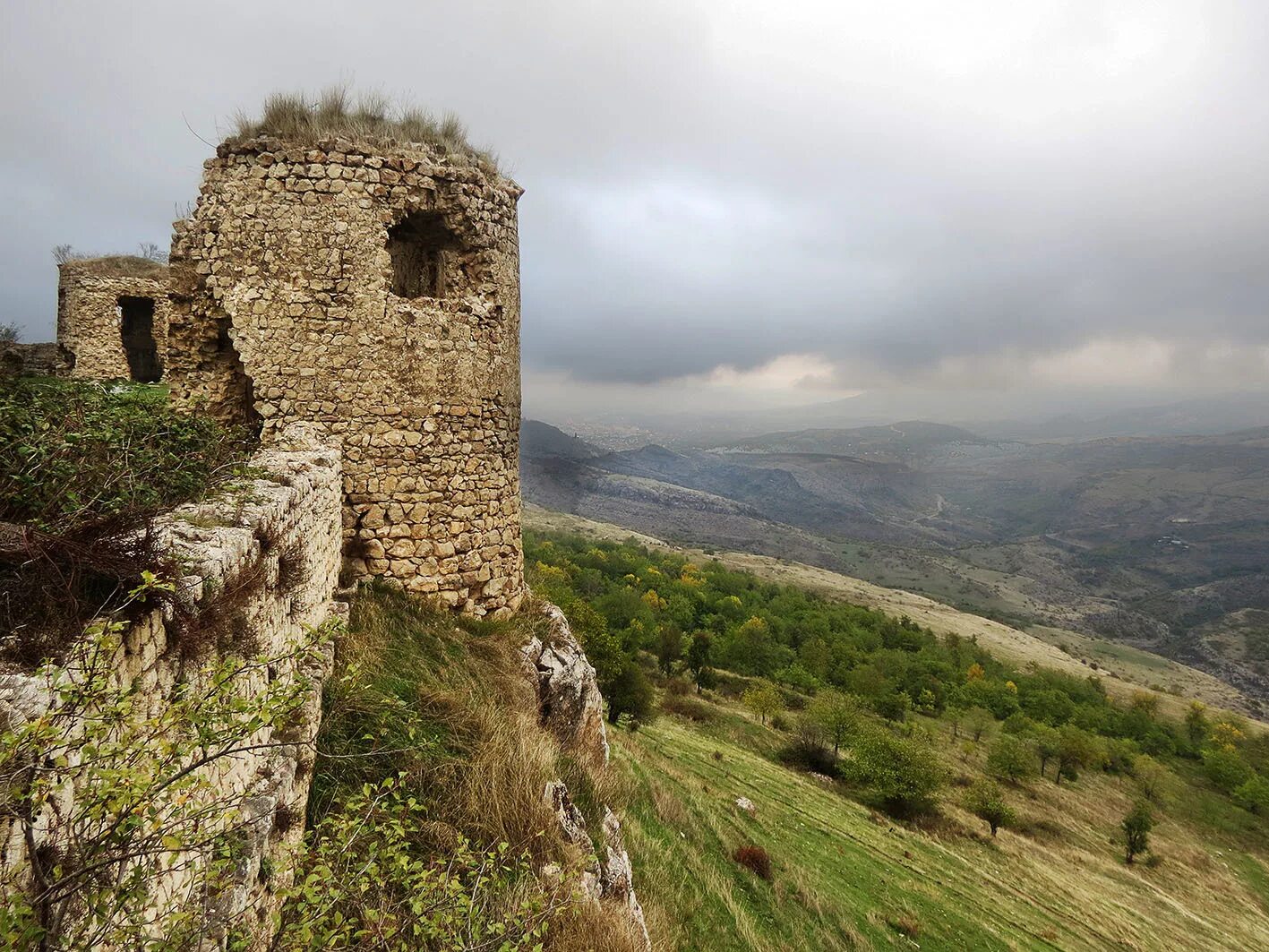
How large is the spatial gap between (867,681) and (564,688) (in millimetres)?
61956

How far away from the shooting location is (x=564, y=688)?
27.7ft

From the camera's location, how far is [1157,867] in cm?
3725

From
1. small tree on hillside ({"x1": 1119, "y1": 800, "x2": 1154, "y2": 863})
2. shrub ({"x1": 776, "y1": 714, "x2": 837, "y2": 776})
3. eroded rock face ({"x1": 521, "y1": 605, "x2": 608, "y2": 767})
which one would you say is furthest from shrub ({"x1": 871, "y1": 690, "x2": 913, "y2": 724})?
eroded rock face ({"x1": 521, "y1": 605, "x2": 608, "y2": 767})

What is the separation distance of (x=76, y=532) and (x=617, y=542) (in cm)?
13575

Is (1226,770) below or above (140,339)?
below

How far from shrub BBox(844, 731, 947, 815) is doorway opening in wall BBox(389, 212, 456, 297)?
35609mm

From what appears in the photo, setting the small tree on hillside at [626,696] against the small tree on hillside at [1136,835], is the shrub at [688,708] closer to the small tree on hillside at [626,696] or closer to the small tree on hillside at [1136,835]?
the small tree on hillside at [626,696]

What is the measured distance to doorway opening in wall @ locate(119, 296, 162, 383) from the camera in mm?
16859

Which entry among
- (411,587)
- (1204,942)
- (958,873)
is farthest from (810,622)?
(411,587)

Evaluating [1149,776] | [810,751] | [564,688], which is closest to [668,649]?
[810,751]

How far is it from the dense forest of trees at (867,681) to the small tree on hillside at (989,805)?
0.20m

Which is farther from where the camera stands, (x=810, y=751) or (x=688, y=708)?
(x=688, y=708)

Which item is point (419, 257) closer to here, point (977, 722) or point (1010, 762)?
point (1010, 762)

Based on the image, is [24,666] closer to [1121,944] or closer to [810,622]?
[1121,944]
